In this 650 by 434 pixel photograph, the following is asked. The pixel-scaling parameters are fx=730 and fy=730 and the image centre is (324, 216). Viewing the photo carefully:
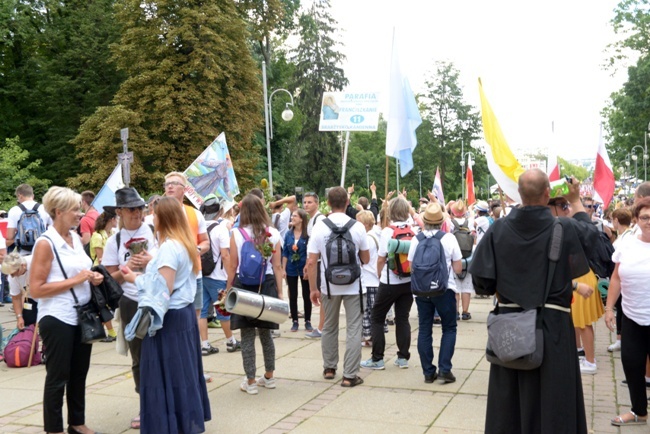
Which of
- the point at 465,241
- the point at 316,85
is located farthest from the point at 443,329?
the point at 316,85

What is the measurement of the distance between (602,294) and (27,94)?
34.6m

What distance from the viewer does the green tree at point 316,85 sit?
5769cm

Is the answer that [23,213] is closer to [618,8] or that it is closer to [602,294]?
[602,294]

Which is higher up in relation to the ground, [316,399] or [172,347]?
[172,347]

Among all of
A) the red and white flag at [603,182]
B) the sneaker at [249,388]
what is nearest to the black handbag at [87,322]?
the sneaker at [249,388]

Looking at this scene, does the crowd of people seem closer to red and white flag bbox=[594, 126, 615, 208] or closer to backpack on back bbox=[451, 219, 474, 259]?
backpack on back bbox=[451, 219, 474, 259]

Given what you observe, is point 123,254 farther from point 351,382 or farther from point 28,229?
point 28,229

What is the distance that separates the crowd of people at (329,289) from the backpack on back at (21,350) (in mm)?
207

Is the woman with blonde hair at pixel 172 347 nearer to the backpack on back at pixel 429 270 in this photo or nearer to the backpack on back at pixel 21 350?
the backpack on back at pixel 429 270

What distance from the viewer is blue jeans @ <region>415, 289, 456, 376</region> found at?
722cm

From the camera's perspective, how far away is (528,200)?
175 inches

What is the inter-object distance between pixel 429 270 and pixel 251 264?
5.66 feet

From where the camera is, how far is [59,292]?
525cm

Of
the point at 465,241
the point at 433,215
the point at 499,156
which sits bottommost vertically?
the point at 465,241
